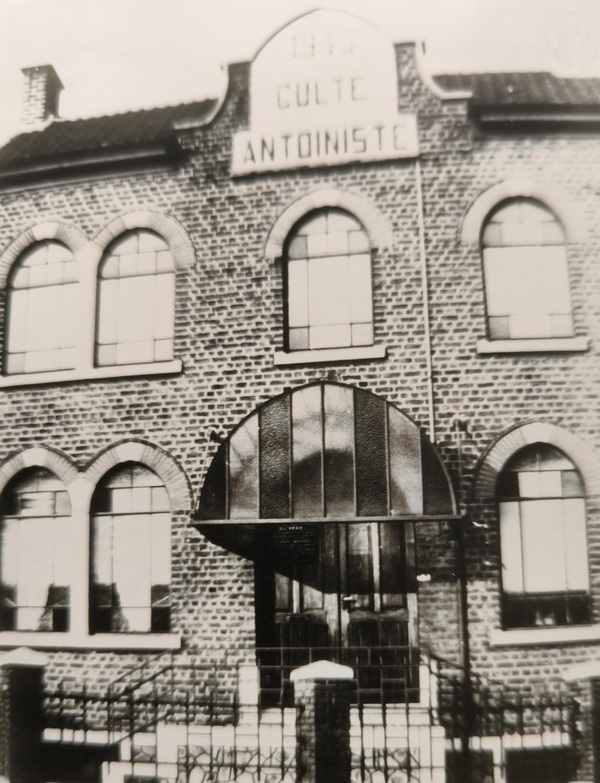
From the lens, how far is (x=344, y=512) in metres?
7.31

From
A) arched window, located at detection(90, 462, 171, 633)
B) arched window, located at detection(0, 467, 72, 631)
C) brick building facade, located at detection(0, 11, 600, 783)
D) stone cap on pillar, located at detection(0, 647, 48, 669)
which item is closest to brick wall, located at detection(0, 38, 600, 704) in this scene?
brick building facade, located at detection(0, 11, 600, 783)

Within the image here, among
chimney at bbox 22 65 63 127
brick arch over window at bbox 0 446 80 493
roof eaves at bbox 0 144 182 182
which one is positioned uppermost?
chimney at bbox 22 65 63 127

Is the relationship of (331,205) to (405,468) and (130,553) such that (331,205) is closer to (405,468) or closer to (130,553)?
(405,468)

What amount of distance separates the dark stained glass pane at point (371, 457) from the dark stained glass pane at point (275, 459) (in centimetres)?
74

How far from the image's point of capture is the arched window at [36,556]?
8703 millimetres

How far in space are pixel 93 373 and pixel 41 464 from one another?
1.32 meters

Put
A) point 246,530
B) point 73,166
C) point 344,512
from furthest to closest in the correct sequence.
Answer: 1. point 73,166
2. point 246,530
3. point 344,512

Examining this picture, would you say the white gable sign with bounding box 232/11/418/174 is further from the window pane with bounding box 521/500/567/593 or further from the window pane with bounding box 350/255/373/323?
the window pane with bounding box 521/500/567/593

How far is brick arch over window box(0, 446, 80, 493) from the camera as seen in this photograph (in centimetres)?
884

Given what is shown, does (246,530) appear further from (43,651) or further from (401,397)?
(43,651)

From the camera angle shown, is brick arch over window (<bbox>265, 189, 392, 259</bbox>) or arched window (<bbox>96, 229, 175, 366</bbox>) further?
arched window (<bbox>96, 229, 175, 366</bbox>)

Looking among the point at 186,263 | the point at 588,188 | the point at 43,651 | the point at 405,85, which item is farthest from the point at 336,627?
the point at 405,85

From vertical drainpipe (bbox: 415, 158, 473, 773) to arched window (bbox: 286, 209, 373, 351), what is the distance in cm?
Answer: 65

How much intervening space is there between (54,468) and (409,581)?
4.55 metres
